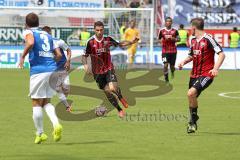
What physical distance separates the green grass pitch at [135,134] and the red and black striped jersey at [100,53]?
1.18 metres

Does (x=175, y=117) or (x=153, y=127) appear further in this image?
(x=175, y=117)

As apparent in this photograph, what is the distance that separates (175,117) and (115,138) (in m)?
4.11

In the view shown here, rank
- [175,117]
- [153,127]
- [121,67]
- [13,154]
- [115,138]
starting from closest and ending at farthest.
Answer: [13,154]
[115,138]
[153,127]
[175,117]
[121,67]

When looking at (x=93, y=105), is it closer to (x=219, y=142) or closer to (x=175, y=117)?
(x=175, y=117)

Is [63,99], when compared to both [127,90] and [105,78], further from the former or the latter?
[127,90]

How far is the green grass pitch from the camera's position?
12.4 meters

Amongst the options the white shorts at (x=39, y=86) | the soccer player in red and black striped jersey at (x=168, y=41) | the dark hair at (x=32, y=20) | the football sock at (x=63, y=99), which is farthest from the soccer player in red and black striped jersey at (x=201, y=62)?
the soccer player in red and black striped jersey at (x=168, y=41)

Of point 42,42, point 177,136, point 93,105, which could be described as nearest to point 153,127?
point 177,136

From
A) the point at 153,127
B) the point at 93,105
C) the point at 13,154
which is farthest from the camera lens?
the point at 93,105

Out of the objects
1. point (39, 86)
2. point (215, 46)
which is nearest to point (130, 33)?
point (215, 46)

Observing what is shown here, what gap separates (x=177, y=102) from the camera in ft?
72.8

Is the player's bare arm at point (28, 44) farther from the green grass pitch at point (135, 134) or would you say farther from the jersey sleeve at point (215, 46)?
the jersey sleeve at point (215, 46)

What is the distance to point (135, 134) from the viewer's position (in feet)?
48.9

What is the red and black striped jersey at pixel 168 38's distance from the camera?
29.5m
